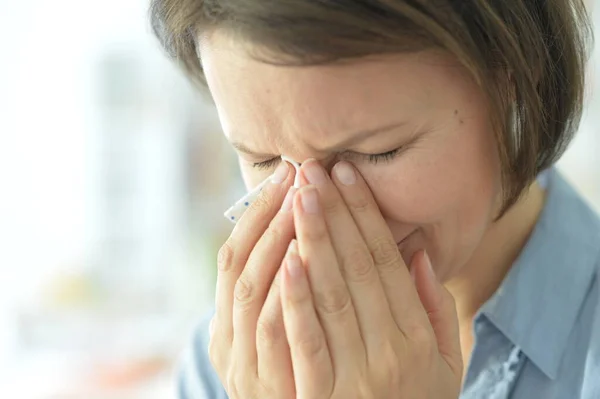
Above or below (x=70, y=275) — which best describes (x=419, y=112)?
below

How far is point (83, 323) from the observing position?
190 cm

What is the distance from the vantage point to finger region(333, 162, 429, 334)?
2.84 ft

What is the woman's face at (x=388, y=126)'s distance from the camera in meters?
0.79

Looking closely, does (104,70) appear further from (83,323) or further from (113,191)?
(83,323)

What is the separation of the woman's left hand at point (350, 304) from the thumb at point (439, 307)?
0.03 metres

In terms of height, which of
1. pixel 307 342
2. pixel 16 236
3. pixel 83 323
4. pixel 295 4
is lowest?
pixel 307 342

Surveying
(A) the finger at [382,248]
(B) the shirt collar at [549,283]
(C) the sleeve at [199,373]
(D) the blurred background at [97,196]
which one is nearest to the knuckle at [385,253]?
(A) the finger at [382,248]

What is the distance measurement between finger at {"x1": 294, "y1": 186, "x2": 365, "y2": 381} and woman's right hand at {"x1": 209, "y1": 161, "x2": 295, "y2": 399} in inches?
1.4

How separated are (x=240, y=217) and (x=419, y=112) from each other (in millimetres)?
264

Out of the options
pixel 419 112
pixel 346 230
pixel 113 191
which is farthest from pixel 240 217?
pixel 113 191

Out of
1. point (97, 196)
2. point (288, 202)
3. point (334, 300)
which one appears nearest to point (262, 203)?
point (288, 202)

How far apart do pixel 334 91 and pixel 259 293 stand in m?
0.26

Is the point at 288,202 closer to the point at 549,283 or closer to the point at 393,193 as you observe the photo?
the point at 393,193

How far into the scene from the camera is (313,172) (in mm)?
852
